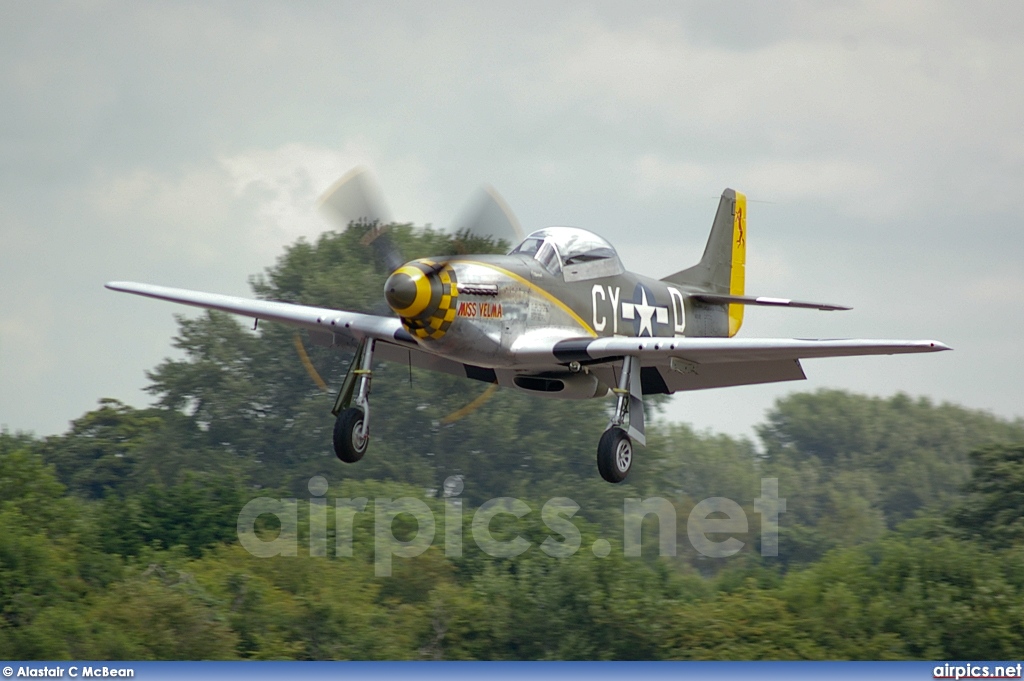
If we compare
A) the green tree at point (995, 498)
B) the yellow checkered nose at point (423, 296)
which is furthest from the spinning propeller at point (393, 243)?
the green tree at point (995, 498)

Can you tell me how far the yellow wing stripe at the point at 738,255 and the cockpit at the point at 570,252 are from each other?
196 inches

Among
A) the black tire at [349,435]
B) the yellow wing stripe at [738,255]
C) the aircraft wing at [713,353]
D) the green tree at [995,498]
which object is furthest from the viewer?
the green tree at [995,498]

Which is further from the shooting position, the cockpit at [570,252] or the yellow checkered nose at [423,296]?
the cockpit at [570,252]

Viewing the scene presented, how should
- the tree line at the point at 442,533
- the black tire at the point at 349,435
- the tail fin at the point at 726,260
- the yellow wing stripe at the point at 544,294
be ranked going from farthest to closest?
the tree line at the point at 442,533
the tail fin at the point at 726,260
the black tire at the point at 349,435
the yellow wing stripe at the point at 544,294

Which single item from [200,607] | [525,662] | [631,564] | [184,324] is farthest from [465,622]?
[184,324]

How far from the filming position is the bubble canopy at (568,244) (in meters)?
20.2

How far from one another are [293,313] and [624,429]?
5378 mm

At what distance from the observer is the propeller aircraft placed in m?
18.6

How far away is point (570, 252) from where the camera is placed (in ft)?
Answer: 67.0

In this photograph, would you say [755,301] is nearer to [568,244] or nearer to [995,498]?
[568,244]

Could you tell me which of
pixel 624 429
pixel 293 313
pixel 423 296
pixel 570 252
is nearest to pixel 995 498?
pixel 624 429

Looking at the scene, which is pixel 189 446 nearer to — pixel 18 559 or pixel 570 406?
pixel 570 406

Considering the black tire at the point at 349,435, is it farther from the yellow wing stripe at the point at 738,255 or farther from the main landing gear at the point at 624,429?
the yellow wing stripe at the point at 738,255

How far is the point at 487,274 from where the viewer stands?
1894cm
